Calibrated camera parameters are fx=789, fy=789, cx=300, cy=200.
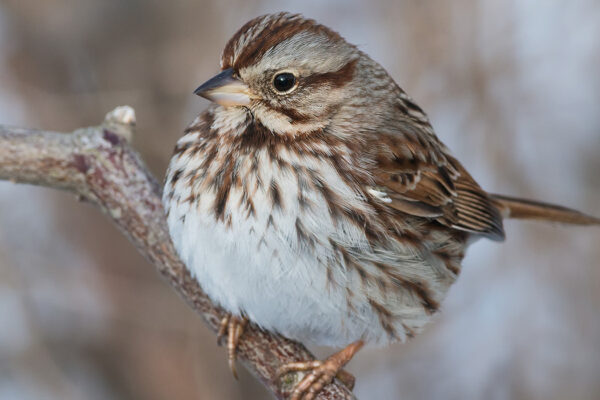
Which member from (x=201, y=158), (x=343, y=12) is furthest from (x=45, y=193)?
(x=201, y=158)

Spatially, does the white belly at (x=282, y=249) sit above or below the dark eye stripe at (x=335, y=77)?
below

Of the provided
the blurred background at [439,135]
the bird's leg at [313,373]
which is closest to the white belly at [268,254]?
the bird's leg at [313,373]

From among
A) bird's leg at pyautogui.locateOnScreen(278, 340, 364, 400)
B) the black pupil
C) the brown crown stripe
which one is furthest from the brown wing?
bird's leg at pyautogui.locateOnScreen(278, 340, 364, 400)

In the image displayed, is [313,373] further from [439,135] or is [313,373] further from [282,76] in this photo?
[439,135]

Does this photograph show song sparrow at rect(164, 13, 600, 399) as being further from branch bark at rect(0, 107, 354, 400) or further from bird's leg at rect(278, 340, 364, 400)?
branch bark at rect(0, 107, 354, 400)

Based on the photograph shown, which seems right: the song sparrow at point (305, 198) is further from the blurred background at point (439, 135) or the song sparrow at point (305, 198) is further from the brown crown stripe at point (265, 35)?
the blurred background at point (439, 135)

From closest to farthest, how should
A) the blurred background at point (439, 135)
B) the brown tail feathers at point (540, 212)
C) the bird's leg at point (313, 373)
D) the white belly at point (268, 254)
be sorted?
1. the white belly at point (268, 254)
2. the bird's leg at point (313, 373)
3. the brown tail feathers at point (540, 212)
4. the blurred background at point (439, 135)

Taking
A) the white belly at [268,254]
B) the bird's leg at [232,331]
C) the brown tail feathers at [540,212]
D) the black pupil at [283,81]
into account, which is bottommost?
the bird's leg at [232,331]
